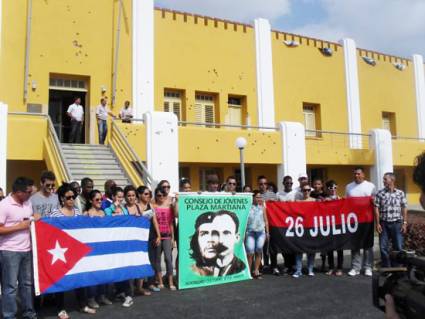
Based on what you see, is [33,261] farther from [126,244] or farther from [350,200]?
[350,200]

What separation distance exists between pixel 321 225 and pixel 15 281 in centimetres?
573

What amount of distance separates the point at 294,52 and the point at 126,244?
16380 mm

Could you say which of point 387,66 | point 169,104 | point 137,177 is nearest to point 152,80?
point 169,104

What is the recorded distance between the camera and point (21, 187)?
5668 millimetres

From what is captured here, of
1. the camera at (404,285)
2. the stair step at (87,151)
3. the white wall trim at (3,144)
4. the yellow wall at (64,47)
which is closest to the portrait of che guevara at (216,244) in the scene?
the camera at (404,285)

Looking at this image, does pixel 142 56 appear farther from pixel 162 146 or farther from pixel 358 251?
pixel 358 251

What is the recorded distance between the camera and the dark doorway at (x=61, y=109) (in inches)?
659

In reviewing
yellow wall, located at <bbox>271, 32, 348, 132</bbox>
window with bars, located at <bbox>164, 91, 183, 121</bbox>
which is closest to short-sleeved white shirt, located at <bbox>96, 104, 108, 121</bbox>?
window with bars, located at <bbox>164, 91, 183, 121</bbox>

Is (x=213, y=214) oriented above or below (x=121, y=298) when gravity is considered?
above

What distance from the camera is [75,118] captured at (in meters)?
→ 14.5

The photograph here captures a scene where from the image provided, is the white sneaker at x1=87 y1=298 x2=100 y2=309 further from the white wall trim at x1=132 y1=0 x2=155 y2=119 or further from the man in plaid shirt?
the white wall trim at x1=132 y1=0 x2=155 y2=119

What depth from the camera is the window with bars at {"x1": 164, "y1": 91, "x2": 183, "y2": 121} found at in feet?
59.8

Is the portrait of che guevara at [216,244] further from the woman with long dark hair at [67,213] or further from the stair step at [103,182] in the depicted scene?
the stair step at [103,182]

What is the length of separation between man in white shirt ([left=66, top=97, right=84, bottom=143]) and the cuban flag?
844cm
